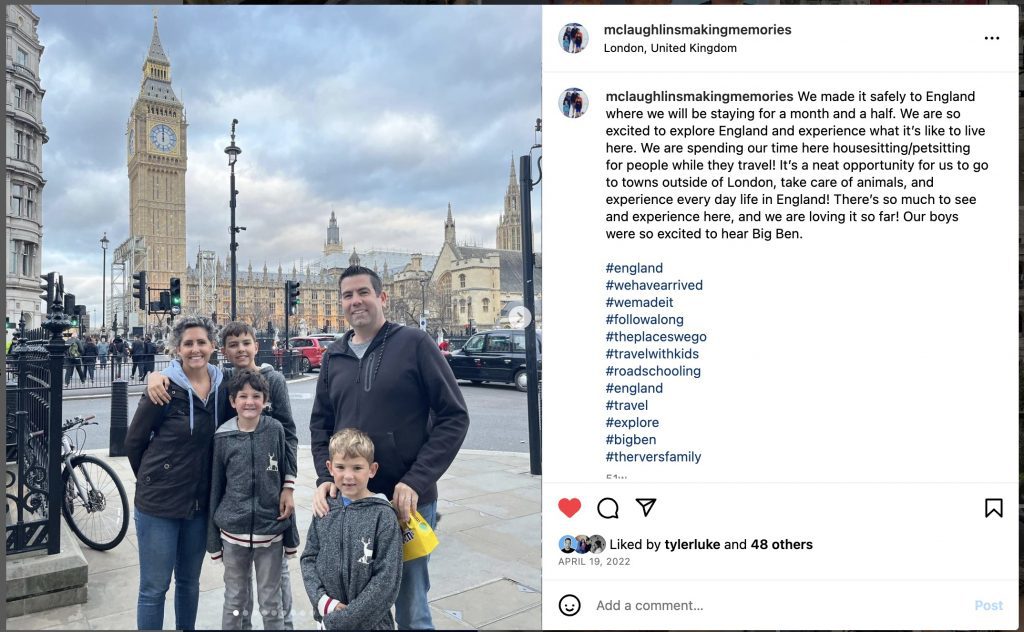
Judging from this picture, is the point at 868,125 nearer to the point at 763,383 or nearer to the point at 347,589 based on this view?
the point at 763,383

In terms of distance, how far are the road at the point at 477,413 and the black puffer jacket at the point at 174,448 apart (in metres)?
0.26

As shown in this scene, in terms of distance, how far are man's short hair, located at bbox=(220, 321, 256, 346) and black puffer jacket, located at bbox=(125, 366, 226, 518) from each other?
19 centimetres

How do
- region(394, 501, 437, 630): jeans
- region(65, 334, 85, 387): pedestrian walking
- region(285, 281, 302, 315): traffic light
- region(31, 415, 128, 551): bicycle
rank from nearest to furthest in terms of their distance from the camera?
1. region(394, 501, 437, 630): jeans
2. region(285, 281, 302, 315): traffic light
3. region(31, 415, 128, 551): bicycle
4. region(65, 334, 85, 387): pedestrian walking

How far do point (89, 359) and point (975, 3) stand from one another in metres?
5.64

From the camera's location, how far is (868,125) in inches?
113

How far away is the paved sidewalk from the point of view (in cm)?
309

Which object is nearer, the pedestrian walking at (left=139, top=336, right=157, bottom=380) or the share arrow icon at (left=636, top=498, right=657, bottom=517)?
the share arrow icon at (left=636, top=498, right=657, bottom=517)

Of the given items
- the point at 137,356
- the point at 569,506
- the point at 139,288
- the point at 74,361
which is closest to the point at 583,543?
the point at 569,506

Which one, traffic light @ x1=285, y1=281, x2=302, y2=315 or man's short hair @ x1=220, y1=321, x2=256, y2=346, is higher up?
traffic light @ x1=285, y1=281, x2=302, y2=315

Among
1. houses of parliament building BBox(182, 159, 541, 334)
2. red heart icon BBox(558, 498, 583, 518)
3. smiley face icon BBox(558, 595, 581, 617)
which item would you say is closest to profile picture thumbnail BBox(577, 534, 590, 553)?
red heart icon BBox(558, 498, 583, 518)

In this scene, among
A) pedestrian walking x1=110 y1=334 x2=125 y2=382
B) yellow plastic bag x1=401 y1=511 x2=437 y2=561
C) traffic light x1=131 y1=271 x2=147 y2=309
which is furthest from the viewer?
pedestrian walking x1=110 y1=334 x2=125 y2=382

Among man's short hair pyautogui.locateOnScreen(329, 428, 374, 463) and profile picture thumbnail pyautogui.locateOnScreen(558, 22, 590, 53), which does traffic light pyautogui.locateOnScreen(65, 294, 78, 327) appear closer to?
man's short hair pyautogui.locateOnScreen(329, 428, 374, 463)

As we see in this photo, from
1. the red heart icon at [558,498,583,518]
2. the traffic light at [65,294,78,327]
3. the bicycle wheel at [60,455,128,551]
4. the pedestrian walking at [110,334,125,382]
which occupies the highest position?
the traffic light at [65,294,78,327]

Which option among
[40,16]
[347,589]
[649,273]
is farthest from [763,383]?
[40,16]
